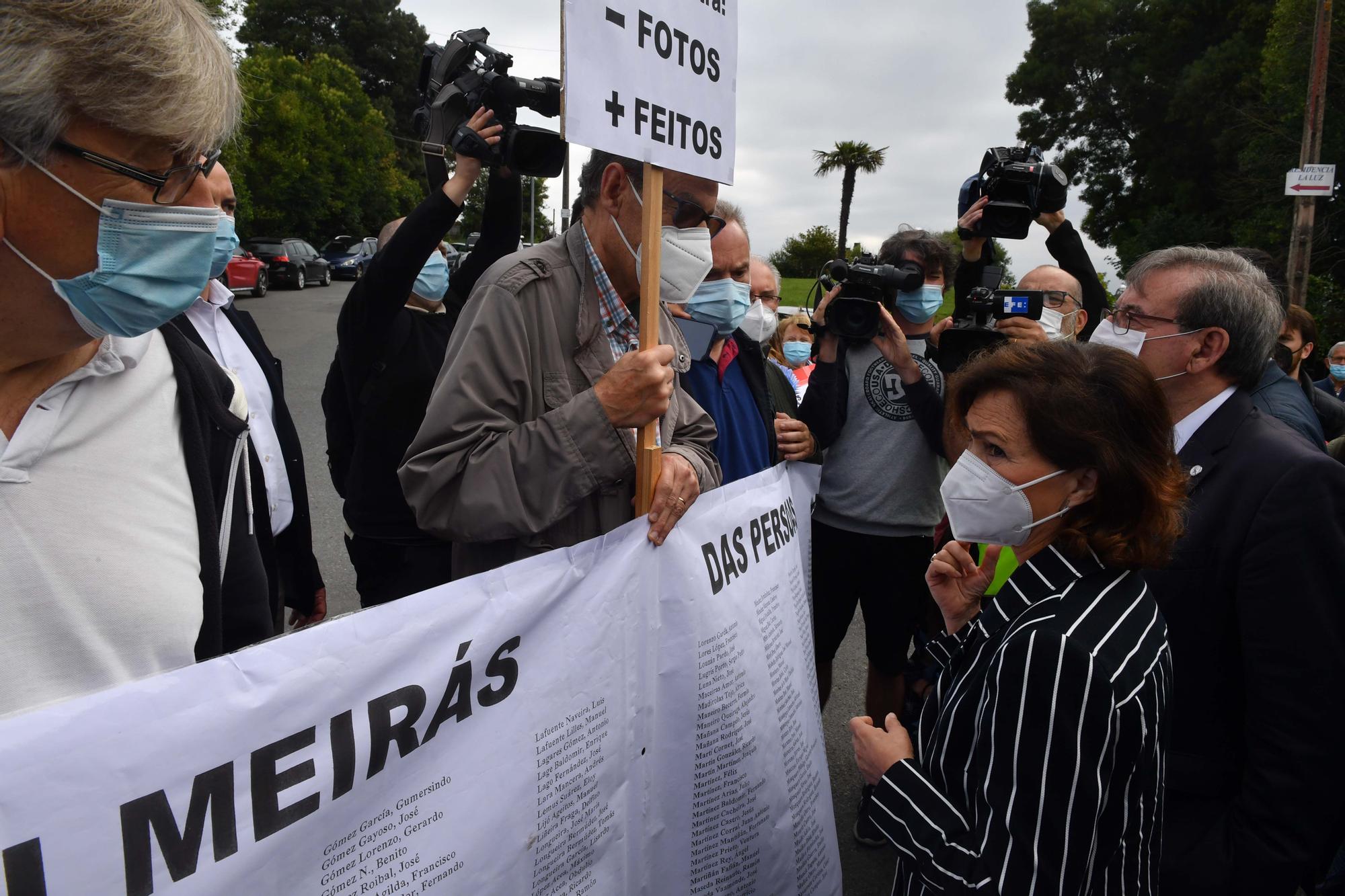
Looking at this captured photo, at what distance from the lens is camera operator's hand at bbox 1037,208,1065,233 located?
356cm

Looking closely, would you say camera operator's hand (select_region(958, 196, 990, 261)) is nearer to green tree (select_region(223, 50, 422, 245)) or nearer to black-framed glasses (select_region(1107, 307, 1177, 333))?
black-framed glasses (select_region(1107, 307, 1177, 333))

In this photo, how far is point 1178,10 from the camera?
105 ft

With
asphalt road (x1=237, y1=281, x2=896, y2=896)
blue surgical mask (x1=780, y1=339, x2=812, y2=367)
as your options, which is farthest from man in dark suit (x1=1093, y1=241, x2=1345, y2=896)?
blue surgical mask (x1=780, y1=339, x2=812, y2=367)

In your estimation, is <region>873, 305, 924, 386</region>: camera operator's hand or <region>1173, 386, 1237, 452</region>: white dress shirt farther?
<region>873, 305, 924, 386</region>: camera operator's hand

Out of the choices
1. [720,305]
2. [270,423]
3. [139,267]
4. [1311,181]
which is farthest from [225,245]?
[1311,181]

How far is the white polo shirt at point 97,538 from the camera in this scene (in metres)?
1.11

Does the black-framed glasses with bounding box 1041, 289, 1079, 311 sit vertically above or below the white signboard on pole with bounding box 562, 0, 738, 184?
below

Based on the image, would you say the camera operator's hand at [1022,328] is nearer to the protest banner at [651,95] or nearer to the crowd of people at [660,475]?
the crowd of people at [660,475]

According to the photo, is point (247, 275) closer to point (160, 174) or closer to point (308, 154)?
point (308, 154)

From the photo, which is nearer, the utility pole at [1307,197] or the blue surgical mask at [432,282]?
the blue surgical mask at [432,282]

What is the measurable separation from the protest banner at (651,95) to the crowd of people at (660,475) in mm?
189

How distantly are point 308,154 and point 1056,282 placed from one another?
124ft

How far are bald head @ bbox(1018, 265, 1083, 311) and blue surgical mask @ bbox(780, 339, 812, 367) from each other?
2.16 metres

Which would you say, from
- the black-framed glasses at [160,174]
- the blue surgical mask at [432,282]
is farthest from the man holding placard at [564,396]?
the blue surgical mask at [432,282]
